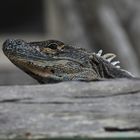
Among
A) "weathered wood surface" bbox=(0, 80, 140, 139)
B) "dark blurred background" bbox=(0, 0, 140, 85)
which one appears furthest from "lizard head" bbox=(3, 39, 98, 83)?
"dark blurred background" bbox=(0, 0, 140, 85)

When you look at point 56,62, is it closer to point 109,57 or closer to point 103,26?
point 109,57

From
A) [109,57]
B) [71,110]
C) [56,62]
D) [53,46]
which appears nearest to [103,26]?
[109,57]

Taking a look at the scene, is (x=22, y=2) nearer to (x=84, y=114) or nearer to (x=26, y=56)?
(x=26, y=56)

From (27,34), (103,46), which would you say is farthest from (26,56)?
(27,34)

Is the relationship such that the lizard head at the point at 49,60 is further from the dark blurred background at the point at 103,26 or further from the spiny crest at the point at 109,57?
the dark blurred background at the point at 103,26

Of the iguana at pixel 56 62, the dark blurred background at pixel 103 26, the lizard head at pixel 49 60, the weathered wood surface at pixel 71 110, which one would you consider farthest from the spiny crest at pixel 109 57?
the dark blurred background at pixel 103 26

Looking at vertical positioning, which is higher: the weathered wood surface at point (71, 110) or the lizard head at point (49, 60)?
the lizard head at point (49, 60)

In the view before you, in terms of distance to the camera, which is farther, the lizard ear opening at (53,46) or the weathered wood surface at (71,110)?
the lizard ear opening at (53,46)
